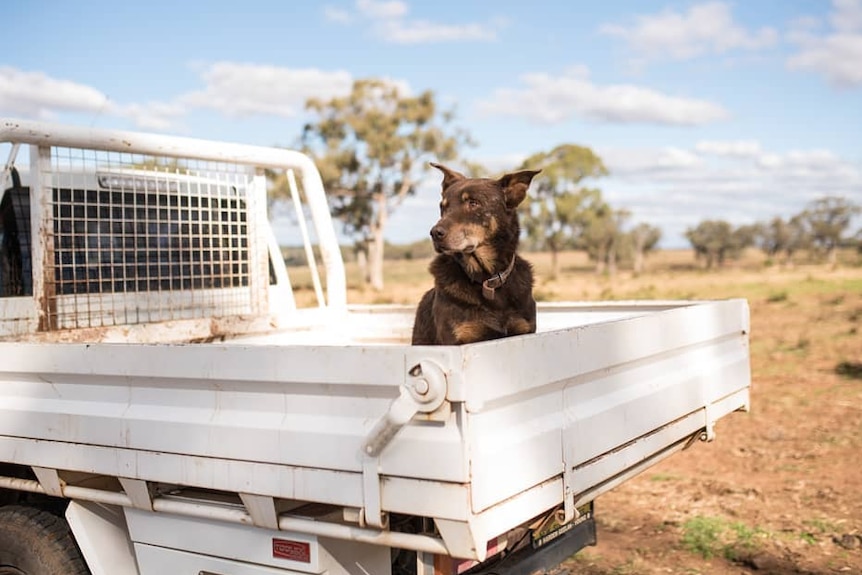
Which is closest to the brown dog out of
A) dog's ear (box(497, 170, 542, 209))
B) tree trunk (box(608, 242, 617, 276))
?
dog's ear (box(497, 170, 542, 209))

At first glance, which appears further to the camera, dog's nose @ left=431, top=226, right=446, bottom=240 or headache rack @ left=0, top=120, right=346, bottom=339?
headache rack @ left=0, top=120, right=346, bottom=339

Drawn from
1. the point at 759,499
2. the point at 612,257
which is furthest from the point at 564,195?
the point at 759,499

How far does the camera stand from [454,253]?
13.0ft

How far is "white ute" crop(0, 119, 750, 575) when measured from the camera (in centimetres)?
236

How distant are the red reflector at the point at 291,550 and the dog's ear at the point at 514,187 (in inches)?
76.1

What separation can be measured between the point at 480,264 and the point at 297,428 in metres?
1.63

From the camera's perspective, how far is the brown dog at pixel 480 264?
389cm

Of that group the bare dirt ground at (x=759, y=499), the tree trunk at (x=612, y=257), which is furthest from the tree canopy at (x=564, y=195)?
the bare dirt ground at (x=759, y=499)

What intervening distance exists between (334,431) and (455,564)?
0.63m

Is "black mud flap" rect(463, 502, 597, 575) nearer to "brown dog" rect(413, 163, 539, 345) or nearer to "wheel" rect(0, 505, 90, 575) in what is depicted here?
"brown dog" rect(413, 163, 539, 345)

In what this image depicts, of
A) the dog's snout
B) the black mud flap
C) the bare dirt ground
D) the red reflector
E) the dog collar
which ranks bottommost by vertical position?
the bare dirt ground

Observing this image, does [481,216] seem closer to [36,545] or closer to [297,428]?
[297,428]

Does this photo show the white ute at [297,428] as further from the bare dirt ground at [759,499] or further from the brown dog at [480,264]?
the bare dirt ground at [759,499]

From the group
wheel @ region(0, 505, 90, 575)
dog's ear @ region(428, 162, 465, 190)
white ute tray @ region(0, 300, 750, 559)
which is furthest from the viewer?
dog's ear @ region(428, 162, 465, 190)
